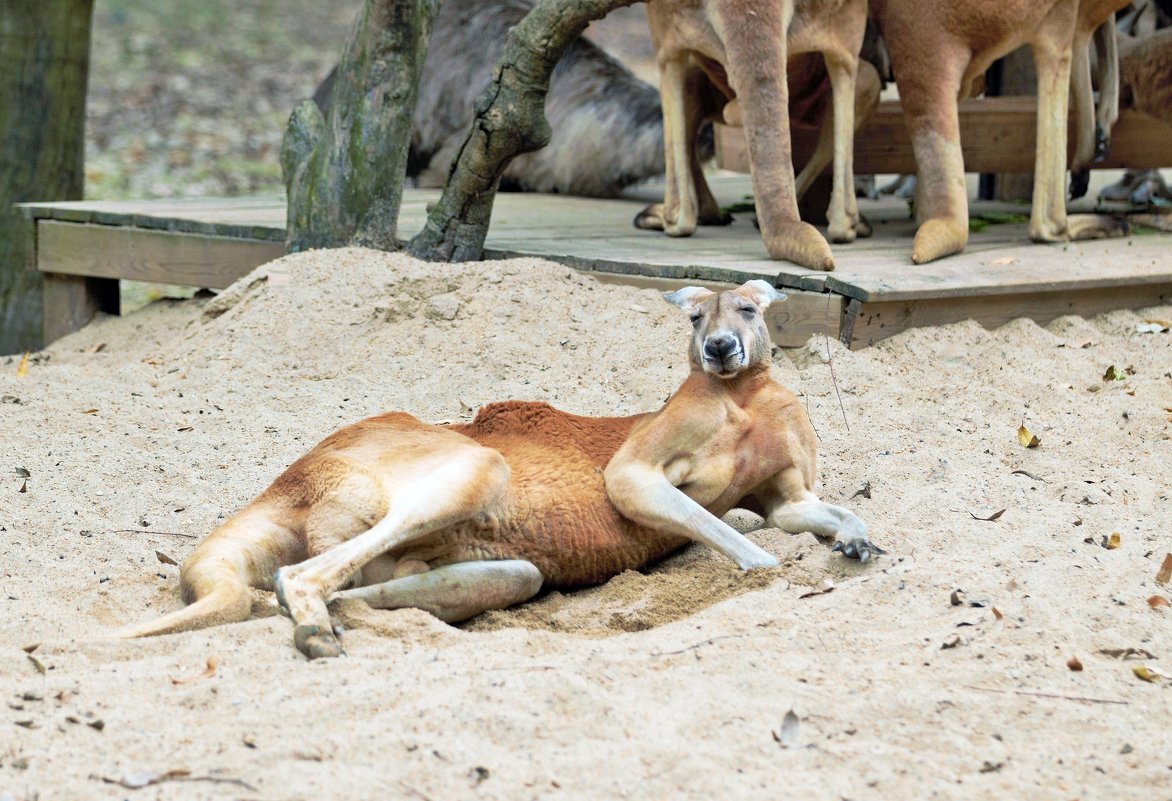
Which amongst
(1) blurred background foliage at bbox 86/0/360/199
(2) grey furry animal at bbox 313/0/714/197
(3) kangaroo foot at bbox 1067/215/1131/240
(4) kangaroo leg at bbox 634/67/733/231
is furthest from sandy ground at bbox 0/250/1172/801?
(1) blurred background foliage at bbox 86/0/360/199

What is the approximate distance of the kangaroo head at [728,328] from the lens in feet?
12.0

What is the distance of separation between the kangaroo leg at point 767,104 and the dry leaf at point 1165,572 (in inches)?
99.1

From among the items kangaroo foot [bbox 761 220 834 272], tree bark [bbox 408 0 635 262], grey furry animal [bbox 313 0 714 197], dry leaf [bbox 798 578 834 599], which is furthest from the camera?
grey furry animal [bbox 313 0 714 197]

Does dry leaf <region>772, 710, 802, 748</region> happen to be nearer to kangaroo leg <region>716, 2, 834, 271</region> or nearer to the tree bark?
kangaroo leg <region>716, 2, 834, 271</region>

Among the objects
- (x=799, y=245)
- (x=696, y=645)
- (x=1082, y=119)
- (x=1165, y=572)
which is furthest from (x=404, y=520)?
(x=1082, y=119)

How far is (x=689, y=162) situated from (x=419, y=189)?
10.2 feet

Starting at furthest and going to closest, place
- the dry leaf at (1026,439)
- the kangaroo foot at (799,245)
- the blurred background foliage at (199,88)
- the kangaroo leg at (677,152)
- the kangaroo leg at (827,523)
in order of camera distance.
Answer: the blurred background foliage at (199,88) → the kangaroo leg at (677,152) → the kangaroo foot at (799,245) → the dry leaf at (1026,439) → the kangaroo leg at (827,523)

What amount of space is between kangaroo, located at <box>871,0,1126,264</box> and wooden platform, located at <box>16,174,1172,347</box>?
0.26 metres

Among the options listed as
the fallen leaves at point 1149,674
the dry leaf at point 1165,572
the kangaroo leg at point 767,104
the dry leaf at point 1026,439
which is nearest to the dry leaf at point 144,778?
the fallen leaves at point 1149,674

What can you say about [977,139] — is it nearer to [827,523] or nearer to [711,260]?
[711,260]

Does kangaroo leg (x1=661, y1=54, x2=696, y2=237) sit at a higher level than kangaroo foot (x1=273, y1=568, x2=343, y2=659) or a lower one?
higher

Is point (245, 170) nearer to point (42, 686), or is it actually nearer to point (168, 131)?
point (168, 131)

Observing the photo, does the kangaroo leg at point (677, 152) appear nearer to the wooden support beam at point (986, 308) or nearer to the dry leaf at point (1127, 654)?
the wooden support beam at point (986, 308)

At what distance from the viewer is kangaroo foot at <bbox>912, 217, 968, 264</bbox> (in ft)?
19.5
